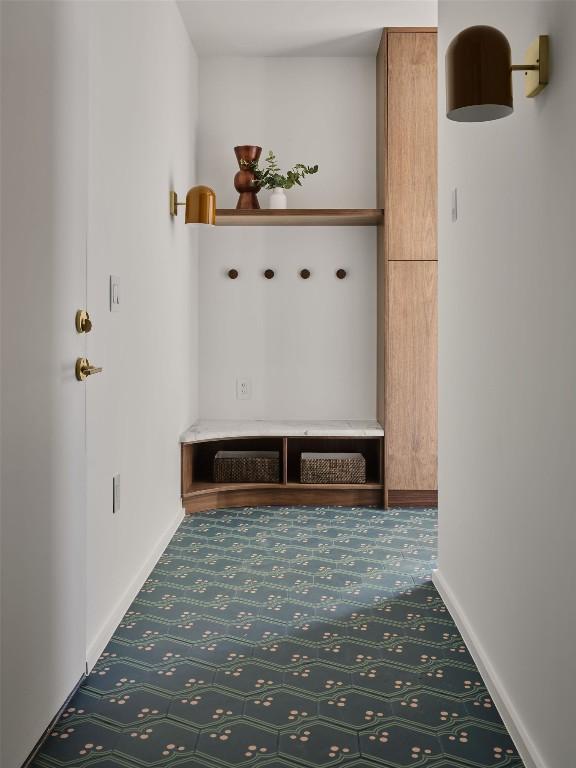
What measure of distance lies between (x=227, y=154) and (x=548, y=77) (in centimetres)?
321

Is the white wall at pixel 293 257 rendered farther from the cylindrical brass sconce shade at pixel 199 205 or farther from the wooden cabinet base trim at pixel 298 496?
the cylindrical brass sconce shade at pixel 199 205

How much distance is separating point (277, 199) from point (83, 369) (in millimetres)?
2483

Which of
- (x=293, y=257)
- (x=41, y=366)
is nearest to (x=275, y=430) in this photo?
(x=293, y=257)

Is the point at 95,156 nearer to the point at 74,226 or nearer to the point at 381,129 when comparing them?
the point at 74,226

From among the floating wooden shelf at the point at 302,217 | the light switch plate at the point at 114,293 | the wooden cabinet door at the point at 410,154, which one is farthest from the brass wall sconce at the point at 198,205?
the light switch plate at the point at 114,293

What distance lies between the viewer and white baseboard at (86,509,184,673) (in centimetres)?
220

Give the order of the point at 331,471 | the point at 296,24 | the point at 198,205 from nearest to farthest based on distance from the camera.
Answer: the point at 198,205 < the point at 296,24 < the point at 331,471

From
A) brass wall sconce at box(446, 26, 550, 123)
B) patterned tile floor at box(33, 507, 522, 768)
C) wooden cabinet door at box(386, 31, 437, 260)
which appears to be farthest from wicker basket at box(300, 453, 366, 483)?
brass wall sconce at box(446, 26, 550, 123)

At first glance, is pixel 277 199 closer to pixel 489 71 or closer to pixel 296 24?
pixel 296 24

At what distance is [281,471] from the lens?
4.36 m

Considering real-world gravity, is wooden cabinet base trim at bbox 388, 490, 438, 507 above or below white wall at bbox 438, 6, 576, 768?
below

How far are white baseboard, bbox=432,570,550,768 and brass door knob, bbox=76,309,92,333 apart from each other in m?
1.43

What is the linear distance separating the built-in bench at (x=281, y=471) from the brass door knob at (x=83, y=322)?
1.83 meters

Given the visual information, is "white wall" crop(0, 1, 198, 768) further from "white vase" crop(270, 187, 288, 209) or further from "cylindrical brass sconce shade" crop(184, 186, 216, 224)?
"white vase" crop(270, 187, 288, 209)
